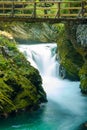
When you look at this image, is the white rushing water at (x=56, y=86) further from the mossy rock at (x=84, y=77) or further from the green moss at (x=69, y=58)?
the green moss at (x=69, y=58)

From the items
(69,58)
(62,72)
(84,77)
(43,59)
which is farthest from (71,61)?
(84,77)

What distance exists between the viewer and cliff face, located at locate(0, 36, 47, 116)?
2405 cm

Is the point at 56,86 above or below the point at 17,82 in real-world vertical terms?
above

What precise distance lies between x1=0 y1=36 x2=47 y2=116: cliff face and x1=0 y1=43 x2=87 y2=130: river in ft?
2.02

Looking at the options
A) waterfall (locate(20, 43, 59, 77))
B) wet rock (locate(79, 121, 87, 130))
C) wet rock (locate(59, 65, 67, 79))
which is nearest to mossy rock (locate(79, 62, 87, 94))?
wet rock (locate(59, 65, 67, 79))

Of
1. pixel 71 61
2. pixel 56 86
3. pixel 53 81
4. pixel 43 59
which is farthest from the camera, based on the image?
pixel 43 59

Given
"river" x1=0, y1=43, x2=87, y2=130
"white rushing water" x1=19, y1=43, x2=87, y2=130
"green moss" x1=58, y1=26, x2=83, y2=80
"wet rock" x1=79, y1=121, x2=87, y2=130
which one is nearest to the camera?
"wet rock" x1=79, y1=121, x2=87, y2=130

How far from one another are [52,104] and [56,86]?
17.1 feet

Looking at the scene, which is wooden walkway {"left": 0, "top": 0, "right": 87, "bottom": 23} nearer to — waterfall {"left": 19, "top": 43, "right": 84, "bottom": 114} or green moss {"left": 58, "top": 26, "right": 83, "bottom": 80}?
waterfall {"left": 19, "top": 43, "right": 84, "bottom": 114}

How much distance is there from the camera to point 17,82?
82.1 feet

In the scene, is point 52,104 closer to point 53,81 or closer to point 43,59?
point 53,81

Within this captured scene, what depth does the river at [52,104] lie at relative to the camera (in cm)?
2273

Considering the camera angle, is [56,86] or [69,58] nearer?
[56,86]

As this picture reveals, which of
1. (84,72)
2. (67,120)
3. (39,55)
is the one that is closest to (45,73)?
(39,55)
